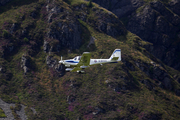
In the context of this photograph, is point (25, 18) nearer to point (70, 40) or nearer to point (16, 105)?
point (70, 40)

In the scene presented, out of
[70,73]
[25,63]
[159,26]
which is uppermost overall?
[159,26]

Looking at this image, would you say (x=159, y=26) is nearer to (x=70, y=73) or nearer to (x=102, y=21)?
(x=102, y=21)

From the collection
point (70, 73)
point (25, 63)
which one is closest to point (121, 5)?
point (70, 73)

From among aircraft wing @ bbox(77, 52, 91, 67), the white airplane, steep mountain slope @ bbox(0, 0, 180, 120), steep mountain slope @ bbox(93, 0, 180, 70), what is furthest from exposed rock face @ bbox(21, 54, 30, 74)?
steep mountain slope @ bbox(93, 0, 180, 70)

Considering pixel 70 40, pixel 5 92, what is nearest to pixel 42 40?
pixel 70 40

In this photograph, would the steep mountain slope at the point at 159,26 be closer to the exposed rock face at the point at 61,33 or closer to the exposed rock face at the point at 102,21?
the exposed rock face at the point at 102,21

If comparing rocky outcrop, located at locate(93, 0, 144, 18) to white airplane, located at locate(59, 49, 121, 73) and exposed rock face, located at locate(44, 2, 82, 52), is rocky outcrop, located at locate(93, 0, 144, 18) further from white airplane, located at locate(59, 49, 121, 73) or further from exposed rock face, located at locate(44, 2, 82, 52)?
white airplane, located at locate(59, 49, 121, 73)
